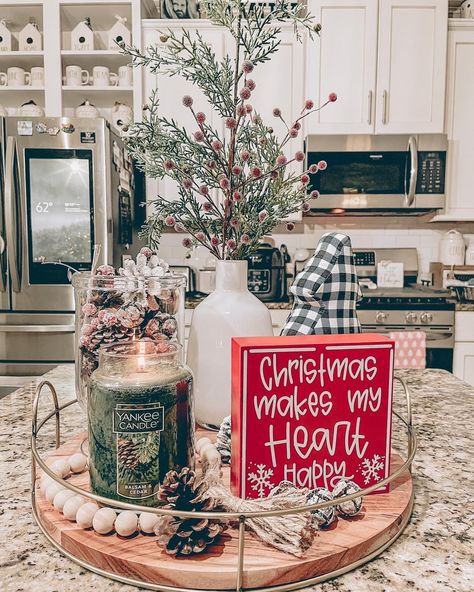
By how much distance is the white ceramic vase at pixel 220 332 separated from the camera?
0.86m

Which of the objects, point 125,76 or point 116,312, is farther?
point 125,76

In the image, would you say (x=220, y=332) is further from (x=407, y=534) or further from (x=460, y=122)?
(x=460, y=122)

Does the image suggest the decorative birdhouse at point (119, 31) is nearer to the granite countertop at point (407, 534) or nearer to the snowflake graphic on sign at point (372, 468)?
the granite countertop at point (407, 534)

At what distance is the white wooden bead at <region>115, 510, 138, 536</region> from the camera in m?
0.54

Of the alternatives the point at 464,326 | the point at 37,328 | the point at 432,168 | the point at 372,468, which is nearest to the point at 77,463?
the point at 372,468

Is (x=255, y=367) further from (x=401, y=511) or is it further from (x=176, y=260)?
(x=176, y=260)

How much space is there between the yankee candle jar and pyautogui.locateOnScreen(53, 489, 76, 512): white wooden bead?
3 cm

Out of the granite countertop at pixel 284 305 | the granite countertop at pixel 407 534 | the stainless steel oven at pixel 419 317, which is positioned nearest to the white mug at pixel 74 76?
the granite countertop at pixel 284 305

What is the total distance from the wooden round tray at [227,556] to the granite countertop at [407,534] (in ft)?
0.04

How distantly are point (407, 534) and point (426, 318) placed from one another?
2290mm

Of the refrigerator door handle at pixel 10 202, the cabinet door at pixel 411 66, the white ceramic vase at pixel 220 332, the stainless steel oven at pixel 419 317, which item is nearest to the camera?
the white ceramic vase at pixel 220 332

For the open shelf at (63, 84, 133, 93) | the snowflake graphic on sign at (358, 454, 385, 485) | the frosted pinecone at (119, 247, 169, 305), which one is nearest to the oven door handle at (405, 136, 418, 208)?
the open shelf at (63, 84, 133, 93)

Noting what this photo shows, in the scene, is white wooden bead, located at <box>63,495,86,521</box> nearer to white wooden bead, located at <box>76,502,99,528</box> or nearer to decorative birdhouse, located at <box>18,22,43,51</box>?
white wooden bead, located at <box>76,502,99,528</box>

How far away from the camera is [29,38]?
2988 mm
